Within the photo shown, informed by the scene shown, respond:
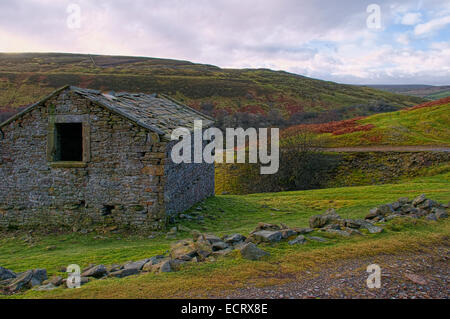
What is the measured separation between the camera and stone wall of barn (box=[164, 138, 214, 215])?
1157 centimetres

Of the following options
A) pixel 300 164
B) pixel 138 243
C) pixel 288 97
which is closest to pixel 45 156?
pixel 138 243

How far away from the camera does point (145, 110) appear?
13.2 metres

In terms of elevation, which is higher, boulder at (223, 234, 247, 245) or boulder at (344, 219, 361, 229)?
boulder at (344, 219, 361, 229)

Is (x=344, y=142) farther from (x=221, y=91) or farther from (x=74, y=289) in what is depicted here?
(x=221, y=91)

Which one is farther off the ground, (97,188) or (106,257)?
(97,188)

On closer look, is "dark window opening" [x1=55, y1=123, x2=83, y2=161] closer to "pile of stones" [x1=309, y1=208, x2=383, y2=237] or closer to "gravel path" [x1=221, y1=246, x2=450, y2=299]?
"pile of stones" [x1=309, y1=208, x2=383, y2=237]

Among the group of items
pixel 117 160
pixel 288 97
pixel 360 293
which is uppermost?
pixel 288 97

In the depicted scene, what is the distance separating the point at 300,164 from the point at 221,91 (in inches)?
1742

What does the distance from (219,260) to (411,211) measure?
22.1ft

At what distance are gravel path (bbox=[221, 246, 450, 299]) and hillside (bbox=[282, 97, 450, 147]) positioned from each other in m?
23.6

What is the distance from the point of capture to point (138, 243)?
402 inches

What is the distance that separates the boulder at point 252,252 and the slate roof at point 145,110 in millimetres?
5570

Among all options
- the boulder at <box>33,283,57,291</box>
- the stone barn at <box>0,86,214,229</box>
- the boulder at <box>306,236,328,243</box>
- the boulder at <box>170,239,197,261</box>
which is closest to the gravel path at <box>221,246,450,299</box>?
the boulder at <box>306,236,328,243</box>

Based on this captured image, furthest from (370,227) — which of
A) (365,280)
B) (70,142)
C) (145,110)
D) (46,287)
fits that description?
(70,142)
